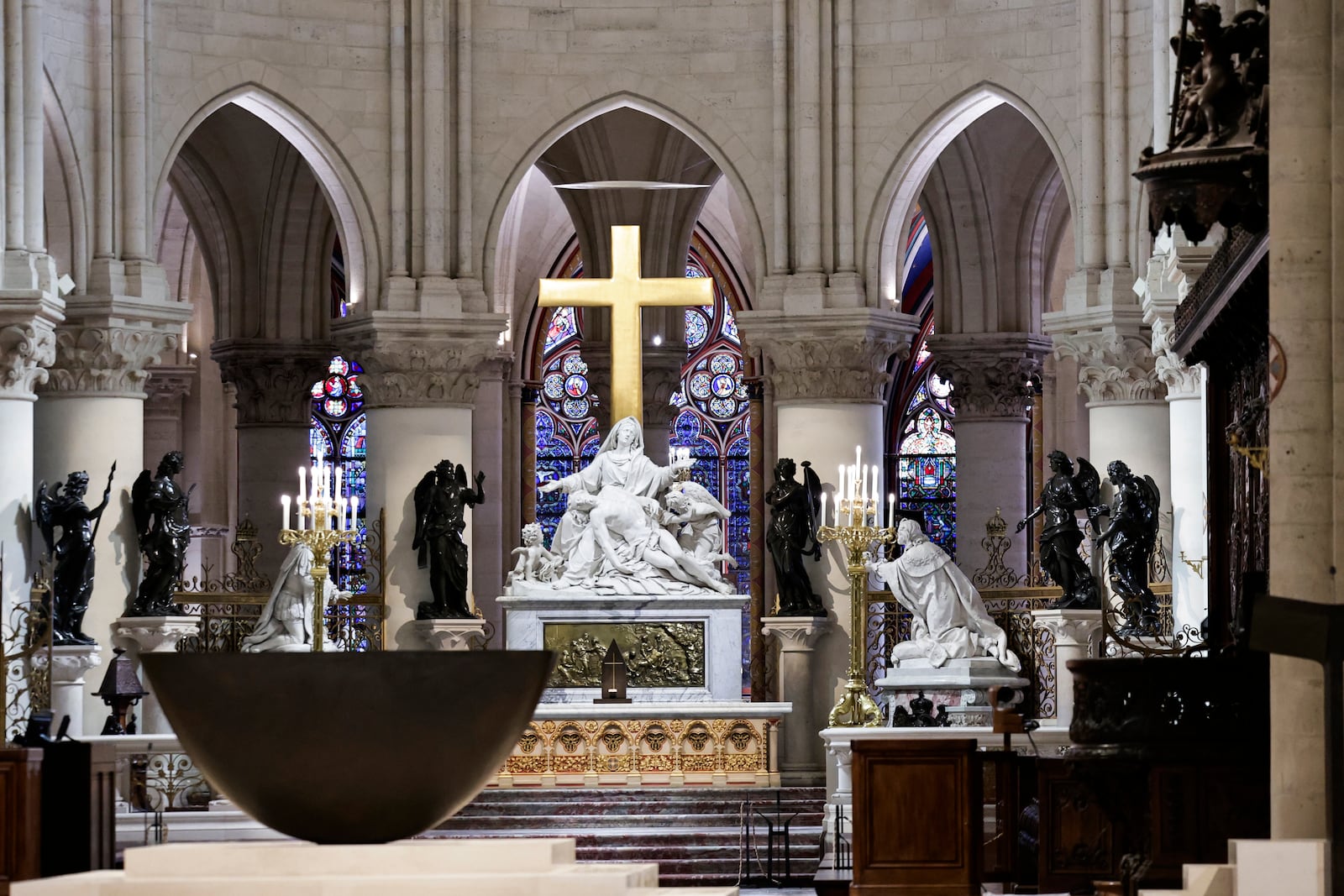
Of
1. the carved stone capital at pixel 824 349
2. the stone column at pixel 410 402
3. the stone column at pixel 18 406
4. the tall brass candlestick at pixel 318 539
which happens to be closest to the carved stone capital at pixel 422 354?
the stone column at pixel 410 402

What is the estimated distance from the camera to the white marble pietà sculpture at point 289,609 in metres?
21.9

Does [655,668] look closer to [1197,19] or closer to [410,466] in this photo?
[410,466]

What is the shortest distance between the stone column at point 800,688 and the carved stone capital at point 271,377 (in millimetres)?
7285

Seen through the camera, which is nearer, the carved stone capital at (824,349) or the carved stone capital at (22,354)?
the carved stone capital at (22,354)

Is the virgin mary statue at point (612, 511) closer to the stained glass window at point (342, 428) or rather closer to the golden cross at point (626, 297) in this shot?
the golden cross at point (626, 297)

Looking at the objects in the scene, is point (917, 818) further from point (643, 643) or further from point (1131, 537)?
point (643, 643)

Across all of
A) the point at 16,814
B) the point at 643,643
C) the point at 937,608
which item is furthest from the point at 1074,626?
the point at 16,814

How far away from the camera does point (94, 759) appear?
12.5 meters

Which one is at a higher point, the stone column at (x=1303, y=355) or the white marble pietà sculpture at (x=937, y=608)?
the stone column at (x=1303, y=355)

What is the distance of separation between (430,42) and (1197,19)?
45.8 ft

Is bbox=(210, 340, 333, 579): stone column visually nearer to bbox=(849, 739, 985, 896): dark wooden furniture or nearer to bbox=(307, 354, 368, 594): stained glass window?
bbox=(307, 354, 368, 594): stained glass window

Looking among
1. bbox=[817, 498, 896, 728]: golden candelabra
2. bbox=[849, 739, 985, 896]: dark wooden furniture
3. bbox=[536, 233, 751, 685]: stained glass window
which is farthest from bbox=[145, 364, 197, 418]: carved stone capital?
bbox=[849, 739, 985, 896]: dark wooden furniture

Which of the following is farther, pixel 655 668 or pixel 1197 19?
pixel 655 668

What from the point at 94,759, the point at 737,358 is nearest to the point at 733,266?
the point at 737,358
